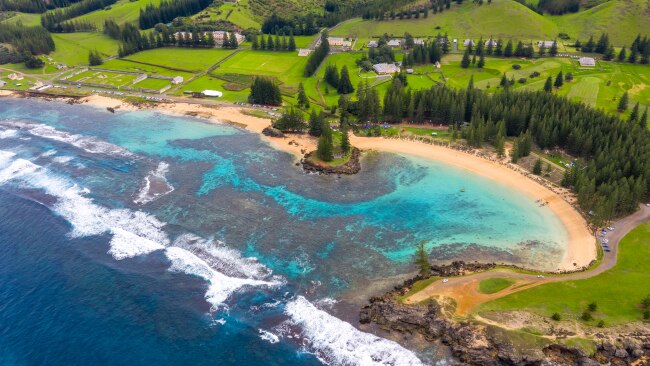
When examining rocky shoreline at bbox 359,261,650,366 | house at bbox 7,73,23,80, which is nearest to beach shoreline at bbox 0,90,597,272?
house at bbox 7,73,23,80

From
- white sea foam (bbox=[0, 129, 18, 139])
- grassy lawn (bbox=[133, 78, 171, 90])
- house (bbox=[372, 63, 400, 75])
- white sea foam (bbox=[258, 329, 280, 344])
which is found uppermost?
house (bbox=[372, 63, 400, 75])

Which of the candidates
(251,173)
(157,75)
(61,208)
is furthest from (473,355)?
(157,75)

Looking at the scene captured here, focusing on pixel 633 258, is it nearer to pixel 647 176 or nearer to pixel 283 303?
pixel 647 176

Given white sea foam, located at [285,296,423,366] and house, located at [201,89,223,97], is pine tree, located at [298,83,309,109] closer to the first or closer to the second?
house, located at [201,89,223,97]

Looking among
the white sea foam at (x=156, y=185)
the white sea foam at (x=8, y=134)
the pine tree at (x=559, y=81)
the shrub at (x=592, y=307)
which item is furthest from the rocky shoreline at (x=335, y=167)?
the white sea foam at (x=8, y=134)

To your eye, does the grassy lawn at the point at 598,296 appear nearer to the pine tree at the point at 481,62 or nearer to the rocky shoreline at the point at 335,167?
the rocky shoreline at the point at 335,167

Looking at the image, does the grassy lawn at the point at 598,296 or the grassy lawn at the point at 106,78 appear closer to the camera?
the grassy lawn at the point at 598,296

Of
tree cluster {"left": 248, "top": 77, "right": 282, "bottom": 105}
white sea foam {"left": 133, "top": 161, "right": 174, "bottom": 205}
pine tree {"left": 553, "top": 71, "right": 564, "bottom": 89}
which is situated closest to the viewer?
white sea foam {"left": 133, "top": 161, "right": 174, "bottom": 205}
